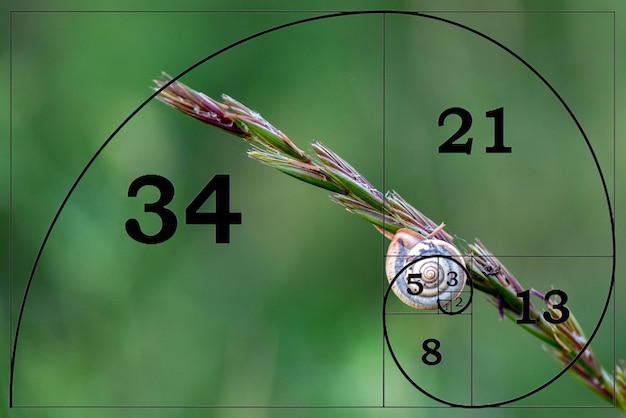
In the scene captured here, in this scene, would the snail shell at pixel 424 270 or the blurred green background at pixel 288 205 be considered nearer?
the snail shell at pixel 424 270

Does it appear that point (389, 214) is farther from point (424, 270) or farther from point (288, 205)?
point (288, 205)

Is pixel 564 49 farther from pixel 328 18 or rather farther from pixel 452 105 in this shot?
pixel 328 18

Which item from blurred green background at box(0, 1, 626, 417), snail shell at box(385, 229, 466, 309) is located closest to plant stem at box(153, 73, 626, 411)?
snail shell at box(385, 229, 466, 309)

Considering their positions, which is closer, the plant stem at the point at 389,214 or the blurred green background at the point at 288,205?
the plant stem at the point at 389,214

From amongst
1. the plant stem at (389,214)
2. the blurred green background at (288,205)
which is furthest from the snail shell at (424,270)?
the blurred green background at (288,205)

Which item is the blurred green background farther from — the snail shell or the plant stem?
the plant stem

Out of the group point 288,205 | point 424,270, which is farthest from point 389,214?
point 288,205

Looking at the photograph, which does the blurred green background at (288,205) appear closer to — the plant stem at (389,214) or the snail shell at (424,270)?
the snail shell at (424,270)
